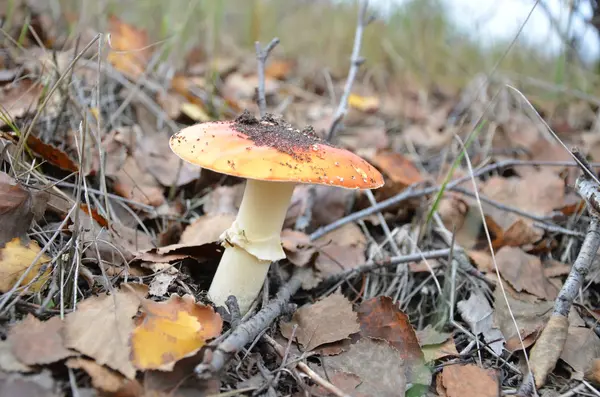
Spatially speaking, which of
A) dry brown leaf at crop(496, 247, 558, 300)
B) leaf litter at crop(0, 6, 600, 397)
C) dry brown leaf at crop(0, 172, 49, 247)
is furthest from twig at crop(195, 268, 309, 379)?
Answer: dry brown leaf at crop(496, 247, 558, 300)

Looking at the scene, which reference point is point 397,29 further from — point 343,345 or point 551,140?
point 343,345

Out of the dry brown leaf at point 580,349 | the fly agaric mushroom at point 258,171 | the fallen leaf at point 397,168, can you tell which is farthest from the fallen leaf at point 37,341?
the fallen leaf at point 397,168

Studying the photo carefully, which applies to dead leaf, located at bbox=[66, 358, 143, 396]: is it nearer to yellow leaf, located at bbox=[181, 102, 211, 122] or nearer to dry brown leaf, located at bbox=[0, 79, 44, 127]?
dry brown leaf, located at bbox=[0, 79, 44, 127]

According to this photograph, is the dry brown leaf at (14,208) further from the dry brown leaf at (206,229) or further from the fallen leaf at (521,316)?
the fallen leaf at (521,316)

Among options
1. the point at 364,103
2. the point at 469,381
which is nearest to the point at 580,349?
the point at 469,381

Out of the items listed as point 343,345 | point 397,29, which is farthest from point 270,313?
point 397,29
